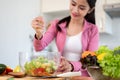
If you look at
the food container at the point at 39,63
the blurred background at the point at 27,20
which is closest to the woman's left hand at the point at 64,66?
the food container at the point at 39,63

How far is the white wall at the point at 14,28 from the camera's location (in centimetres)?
209

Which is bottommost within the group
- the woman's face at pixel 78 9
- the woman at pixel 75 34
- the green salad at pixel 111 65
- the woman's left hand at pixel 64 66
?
the woman's left hand at pixel 64 66

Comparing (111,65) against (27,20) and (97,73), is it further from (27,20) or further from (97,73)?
(27,20)

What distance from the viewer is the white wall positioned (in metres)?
2.09

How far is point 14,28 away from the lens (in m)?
2.24

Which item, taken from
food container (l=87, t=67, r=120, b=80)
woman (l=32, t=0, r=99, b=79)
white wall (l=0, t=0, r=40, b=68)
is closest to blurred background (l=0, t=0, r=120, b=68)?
white wall (l=0, t=0, r=40, b=68)

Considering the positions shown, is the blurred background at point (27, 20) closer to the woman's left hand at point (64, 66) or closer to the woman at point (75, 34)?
the woman at point (75, 34)

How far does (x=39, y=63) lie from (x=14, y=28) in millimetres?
1611

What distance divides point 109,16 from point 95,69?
6.84 ft

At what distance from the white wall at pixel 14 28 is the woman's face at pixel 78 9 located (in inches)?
45.6

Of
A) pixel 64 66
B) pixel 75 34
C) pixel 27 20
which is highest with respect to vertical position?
pixel 27 20

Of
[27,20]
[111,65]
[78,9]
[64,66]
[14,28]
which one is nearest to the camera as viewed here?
[111,65]

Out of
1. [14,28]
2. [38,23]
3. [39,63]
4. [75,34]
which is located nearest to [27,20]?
[14,28]

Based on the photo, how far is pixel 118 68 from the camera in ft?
1.55
